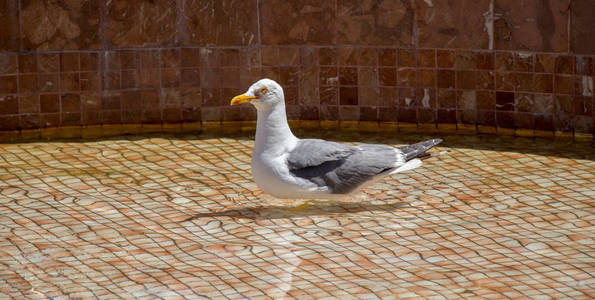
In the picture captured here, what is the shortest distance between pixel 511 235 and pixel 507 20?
8.44 ft

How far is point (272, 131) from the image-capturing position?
5223mm

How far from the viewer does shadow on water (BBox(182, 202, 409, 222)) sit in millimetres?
5328

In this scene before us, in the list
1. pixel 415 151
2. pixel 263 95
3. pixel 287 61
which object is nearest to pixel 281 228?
pixel 263 95

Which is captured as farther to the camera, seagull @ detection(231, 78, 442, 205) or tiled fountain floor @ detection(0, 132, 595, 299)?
seagull @ detection(231, 78, 442, 205)

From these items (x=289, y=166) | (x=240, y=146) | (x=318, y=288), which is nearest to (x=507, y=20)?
(x=240, y=146)

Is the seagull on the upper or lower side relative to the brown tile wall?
lower

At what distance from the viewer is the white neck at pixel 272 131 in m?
5.21

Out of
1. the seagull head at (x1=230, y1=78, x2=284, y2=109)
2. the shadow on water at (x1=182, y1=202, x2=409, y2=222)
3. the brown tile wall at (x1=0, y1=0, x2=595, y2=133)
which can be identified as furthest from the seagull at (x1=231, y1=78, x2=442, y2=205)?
the brown tile wall at (x1=0, y1=0, x2=595, y2=133)

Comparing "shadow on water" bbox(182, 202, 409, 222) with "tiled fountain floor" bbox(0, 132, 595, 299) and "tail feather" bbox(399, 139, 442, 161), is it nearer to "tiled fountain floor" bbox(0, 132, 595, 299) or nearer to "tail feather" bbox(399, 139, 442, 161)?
"tiled fountain floor" bbox(0, 132, 595, 299)

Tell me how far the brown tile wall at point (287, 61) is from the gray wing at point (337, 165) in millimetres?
2184

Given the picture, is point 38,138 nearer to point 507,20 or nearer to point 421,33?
point 421,33

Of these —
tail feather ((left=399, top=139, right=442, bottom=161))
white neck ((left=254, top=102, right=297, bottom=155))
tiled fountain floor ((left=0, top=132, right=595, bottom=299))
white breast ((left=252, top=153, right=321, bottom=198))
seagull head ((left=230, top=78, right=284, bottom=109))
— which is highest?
seagull head ((left=230, top=78, right=284, bottom=109))

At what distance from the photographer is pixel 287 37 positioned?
750 cm

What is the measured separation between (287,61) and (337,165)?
8.09 feet
